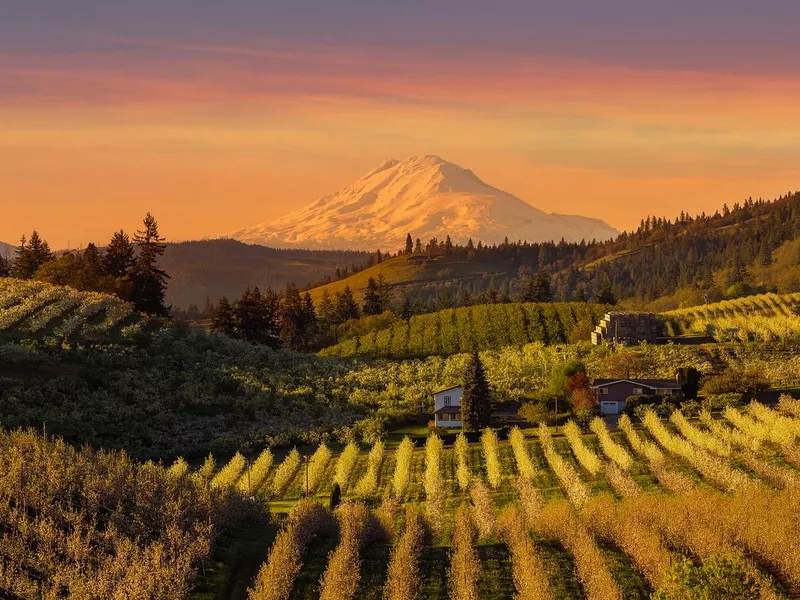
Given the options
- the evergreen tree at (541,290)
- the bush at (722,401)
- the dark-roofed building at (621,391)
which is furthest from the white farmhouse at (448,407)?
the evergreen tree at (541,290)

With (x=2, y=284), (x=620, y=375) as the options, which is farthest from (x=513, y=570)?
(x=2, y=284)

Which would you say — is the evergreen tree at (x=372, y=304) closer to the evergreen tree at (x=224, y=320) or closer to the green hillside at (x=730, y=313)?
the evergreen tree at (x=224, y=320)

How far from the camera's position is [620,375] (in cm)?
10144

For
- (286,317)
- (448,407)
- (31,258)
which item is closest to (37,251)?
(31,258)

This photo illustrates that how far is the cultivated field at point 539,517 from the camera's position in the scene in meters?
38.7

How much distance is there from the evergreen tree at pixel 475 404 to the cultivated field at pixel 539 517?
11106 mm

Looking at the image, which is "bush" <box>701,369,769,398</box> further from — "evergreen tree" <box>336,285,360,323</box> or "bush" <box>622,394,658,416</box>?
"evergreen tree" <box>336,285,360,323</box>

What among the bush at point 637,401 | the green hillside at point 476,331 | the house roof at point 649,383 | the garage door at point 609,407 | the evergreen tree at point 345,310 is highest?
the evergreen tree at point 345,310

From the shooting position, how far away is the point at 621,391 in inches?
3578

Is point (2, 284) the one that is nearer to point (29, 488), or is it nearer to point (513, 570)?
point (29, 488)

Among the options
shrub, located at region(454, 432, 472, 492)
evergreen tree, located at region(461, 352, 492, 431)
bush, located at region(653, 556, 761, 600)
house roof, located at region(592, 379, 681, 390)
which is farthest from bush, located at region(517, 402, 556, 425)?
bush, located at region(653, 556, 761, 600)

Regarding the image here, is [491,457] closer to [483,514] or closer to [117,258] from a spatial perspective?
[483,514]

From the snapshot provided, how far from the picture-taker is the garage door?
89000 mm

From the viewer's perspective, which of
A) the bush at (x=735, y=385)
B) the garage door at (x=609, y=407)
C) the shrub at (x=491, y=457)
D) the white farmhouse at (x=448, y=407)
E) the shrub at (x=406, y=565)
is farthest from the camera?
the garage door at (x=609, y=407)
